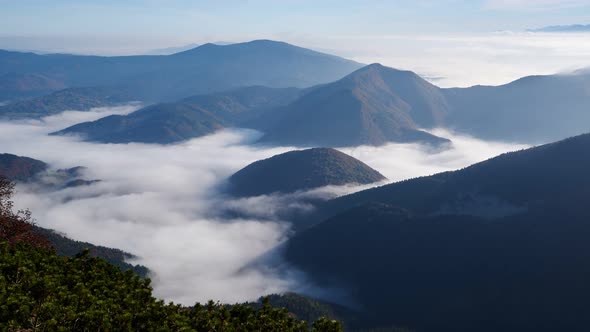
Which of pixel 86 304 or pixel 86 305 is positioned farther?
pixel 86 304

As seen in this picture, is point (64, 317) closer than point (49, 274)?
Yes

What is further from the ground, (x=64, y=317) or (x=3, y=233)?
(x=3, y=233)

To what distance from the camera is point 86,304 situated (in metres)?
78.7

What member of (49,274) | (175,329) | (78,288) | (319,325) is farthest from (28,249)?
(319,325)

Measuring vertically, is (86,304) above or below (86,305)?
above

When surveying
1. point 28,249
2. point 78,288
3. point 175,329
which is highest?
point 28,249

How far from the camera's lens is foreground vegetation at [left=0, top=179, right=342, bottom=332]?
2805 inches

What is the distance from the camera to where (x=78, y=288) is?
8306 centimetres

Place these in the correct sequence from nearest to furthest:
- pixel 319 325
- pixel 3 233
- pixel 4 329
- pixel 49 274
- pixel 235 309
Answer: pixel 4 329 < pixel 319 325 < pixel 49 274 < pixel 235 309 < pixel 3 233

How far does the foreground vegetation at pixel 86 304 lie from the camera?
71250 mm

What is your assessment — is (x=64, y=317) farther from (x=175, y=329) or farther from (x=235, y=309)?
(x=235, y=309)

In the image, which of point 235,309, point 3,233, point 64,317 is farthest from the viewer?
point 3,233

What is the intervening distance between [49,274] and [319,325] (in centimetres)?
4781

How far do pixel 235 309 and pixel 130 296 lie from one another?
20.8 meters
